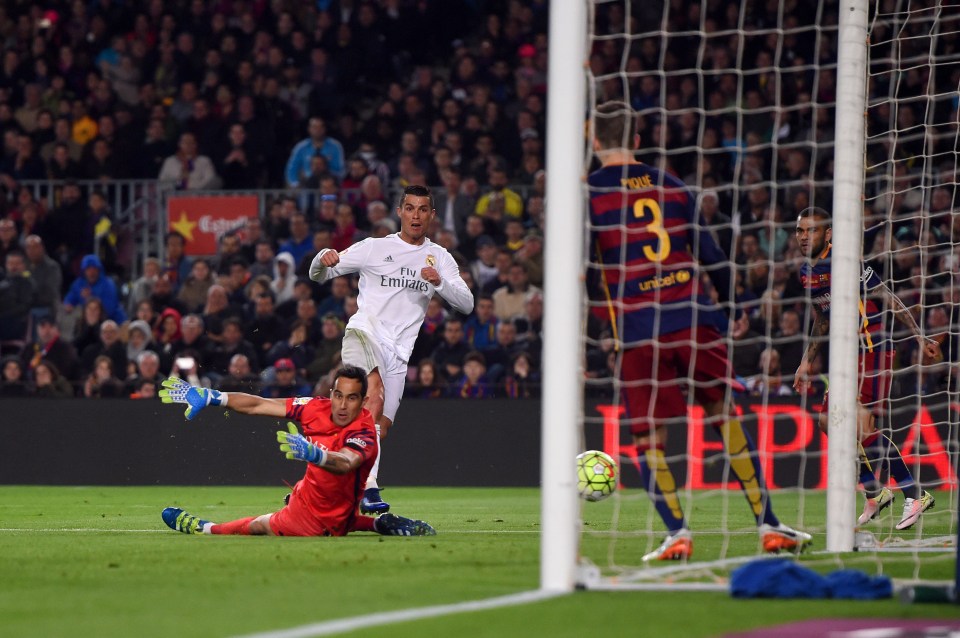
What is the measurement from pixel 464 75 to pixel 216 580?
1361 centimetres

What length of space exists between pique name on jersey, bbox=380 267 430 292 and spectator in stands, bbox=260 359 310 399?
536 cm

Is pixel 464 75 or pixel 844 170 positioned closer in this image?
pixel 844 170

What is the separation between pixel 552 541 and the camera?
5375 mm

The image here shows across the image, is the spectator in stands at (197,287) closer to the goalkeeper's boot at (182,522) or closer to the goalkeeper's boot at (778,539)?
the goalkeeper's boot at (182,522)

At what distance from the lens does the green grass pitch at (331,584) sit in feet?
14.9

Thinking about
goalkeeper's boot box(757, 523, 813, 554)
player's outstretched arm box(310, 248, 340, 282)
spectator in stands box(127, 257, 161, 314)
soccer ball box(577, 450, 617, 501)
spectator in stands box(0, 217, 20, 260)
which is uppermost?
spectator in stands box(0, 217, 20, 260)

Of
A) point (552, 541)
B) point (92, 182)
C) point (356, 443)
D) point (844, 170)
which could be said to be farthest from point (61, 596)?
point (92, 182)

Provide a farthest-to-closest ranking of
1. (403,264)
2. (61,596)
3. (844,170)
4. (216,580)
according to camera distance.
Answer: (403,264), (844,170), (216,580), (61,596)

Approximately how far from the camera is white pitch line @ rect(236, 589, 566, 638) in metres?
4.27

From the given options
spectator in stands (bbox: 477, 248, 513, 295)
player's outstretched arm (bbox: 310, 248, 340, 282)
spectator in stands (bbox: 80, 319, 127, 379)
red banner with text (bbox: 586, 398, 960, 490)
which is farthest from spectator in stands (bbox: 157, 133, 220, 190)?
player's outstretched arm (bbox: 310, 248, 340, 282)

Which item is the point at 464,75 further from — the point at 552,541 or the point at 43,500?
the point at 552,541

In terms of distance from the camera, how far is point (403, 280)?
9.37 m

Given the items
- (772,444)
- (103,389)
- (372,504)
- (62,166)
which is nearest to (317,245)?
(103,389)

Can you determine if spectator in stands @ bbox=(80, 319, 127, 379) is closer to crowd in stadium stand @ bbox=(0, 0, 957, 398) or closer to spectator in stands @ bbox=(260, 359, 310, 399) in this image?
crowd in stadium stand @ bbox=(0, 0, 957, 398)
